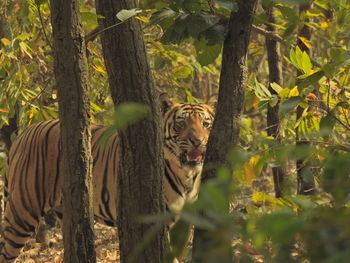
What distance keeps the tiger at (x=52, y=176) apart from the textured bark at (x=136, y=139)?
7.48 feet

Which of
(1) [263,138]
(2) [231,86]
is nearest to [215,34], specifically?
(2) [231,86]

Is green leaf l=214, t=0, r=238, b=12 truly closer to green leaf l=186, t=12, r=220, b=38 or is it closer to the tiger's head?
green leaf l=186, t=12, r=220, b=38

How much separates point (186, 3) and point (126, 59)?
363 mm

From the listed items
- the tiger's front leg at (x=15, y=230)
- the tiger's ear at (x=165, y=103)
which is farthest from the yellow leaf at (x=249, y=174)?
the tiger's front leg at (x=15, y=230)

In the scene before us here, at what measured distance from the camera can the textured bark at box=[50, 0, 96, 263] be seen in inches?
131

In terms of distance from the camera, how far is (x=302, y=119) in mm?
3994

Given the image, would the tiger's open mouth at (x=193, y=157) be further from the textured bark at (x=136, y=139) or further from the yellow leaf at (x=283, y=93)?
the textured bark at (x=136, y=139)

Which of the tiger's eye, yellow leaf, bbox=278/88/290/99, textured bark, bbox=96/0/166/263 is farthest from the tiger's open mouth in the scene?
textured bark, bbox=96/0/166/263

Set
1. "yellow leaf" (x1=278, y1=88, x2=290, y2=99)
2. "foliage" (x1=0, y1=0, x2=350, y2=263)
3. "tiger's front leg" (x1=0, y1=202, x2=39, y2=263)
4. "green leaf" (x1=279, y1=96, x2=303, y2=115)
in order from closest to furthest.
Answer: "foliage" (x1=0, y1=0, x2=350, y2=263), "green leaf" (x1=279, y1=96, x2=303, y2=115), "yellow leaf" (x1=278, y1=88, x2=290, y2=99), "tiger's front leg" (x1=0, y1=202, x2=39, y2=263)

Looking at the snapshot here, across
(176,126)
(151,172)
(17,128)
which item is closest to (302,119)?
(151,172)

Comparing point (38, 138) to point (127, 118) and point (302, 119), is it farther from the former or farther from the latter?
point (127, 118)

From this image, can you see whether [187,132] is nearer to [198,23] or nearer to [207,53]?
[207,53]

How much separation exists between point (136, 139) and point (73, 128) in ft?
1.14

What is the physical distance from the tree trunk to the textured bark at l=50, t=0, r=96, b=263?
58cm
